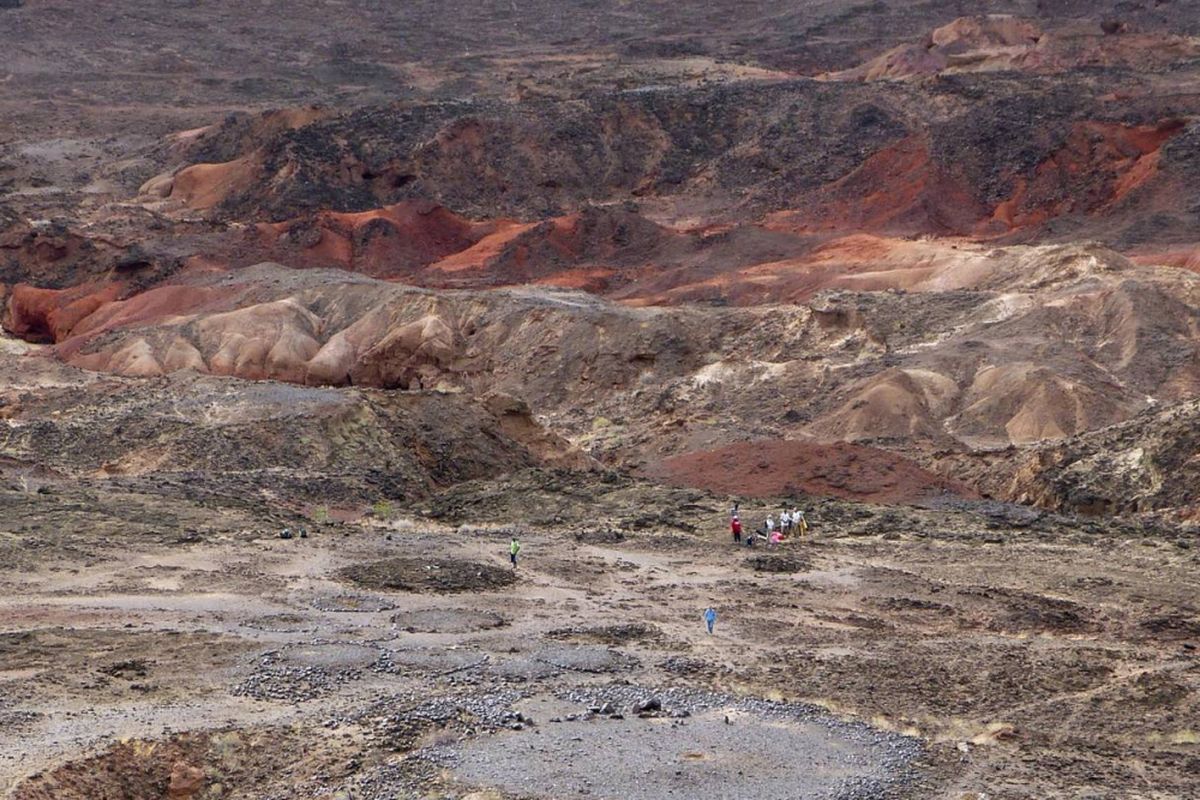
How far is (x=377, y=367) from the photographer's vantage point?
5319cm

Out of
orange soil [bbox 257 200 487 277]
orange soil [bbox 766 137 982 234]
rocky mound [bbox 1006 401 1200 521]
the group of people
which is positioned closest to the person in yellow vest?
the group of people

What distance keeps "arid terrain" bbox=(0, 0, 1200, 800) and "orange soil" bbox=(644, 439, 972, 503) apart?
0.13m

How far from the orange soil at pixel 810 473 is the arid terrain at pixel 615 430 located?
126 mm

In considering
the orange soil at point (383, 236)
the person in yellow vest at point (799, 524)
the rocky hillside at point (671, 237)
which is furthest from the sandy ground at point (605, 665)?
the orange soil at point (383, 236)

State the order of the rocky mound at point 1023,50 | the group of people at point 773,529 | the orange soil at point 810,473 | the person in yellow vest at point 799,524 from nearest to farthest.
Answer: the group of people at point 773,529
the person in yellow vest at point 799,524
the orange soil at point 810,473
the rocky mound at point 1023,50

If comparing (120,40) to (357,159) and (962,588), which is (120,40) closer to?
(357,159)

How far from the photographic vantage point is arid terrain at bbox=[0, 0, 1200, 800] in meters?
20.7

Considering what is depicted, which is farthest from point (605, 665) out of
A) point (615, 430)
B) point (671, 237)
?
point (671, 237)

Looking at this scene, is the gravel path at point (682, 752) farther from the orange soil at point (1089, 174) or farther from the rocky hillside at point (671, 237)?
the orange soil at point (1089, 174)

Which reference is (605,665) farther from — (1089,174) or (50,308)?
(1089,174)

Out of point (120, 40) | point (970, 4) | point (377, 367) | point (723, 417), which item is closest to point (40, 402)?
point (377, 367)

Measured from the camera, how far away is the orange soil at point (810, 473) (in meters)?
37.4

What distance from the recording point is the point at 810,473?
125 feet

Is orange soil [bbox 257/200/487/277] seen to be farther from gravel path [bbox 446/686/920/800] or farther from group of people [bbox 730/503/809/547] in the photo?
gravel path [bbox 446/686/920/800]
